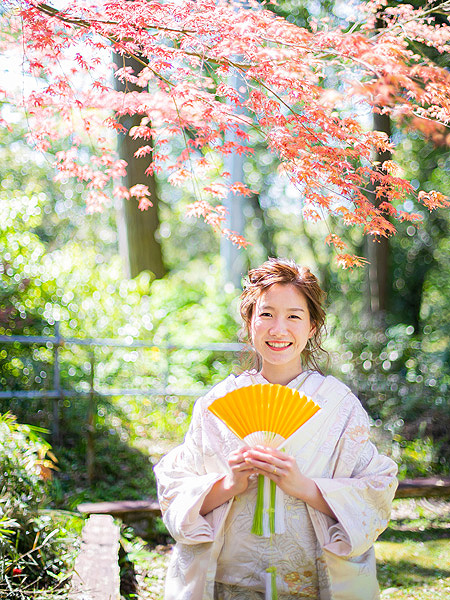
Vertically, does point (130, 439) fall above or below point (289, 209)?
below

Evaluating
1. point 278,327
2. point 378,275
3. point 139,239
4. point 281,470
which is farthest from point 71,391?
point 378,275

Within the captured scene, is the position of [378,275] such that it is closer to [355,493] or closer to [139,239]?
[139,239]

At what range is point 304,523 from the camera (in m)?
1.75

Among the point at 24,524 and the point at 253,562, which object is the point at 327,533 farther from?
the point at 24,524

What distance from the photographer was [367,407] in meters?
5.72

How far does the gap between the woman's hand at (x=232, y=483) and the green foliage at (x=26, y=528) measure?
43.9 inches

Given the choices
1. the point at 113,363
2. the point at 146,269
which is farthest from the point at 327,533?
the point at 146,269

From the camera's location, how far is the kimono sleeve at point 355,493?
170cm

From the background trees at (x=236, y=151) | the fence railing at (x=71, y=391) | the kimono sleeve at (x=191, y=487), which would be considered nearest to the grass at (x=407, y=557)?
the background trees at (x=236, y=151)

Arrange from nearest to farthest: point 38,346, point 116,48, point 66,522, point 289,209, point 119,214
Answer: point 116,48
point 66,522
point 38,346
point 119,214
point 289,209

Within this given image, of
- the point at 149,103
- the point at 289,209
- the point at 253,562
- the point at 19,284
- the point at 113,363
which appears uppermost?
the point at 289,209

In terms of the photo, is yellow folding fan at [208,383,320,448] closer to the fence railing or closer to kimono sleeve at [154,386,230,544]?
kimono sleeve at [154,386,230,544]

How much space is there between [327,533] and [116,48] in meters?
1.94

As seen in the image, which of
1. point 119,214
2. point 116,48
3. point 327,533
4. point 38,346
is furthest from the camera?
point 119,214
